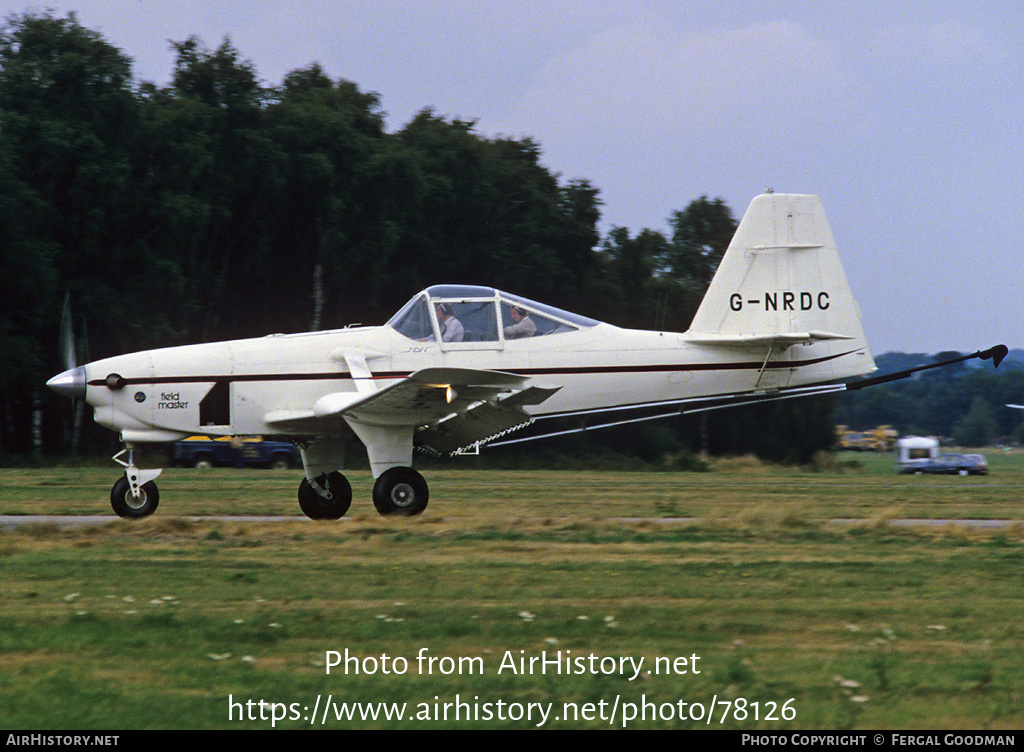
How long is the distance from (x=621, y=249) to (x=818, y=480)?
2327cm

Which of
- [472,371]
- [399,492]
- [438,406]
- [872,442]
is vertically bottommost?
[872,442]

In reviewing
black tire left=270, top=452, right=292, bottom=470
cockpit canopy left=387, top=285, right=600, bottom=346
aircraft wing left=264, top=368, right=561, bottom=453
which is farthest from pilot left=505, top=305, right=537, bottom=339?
Answer: black tire left=270, top=452, right=292, bottom=470

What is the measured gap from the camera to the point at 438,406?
1170 centimetres

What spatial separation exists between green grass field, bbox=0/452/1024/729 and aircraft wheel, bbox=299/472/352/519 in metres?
0.70

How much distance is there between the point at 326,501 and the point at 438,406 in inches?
83.7

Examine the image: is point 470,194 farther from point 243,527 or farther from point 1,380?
point 243,527

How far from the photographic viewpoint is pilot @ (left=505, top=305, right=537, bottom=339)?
41.3 feet

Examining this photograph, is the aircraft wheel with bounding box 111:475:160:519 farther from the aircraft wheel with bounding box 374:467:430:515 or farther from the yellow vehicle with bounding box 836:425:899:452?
the yellow vehicle with bounding box 836:425:899:452

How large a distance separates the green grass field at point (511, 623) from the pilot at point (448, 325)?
2.00 metres

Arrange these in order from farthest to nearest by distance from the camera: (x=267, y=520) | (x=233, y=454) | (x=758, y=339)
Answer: (x=233, y=454), (x=758, y=339), (x=267, y=520)

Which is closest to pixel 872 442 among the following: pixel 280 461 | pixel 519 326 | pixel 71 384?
pixel 280 461

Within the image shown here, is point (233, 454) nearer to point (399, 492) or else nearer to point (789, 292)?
point (399, 492)

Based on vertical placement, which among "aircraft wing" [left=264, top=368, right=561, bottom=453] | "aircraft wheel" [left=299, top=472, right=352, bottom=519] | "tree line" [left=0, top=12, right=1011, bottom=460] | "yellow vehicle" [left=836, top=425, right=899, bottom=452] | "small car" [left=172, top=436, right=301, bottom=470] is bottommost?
"yellow vehicle" [left=836, top=425, right=899, bottom=452]

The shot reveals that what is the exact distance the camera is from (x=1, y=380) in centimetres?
2714
